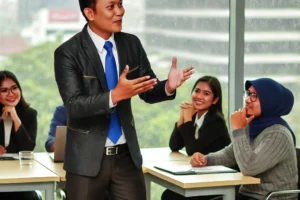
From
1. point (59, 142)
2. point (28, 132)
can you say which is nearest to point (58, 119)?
point (28, 132)

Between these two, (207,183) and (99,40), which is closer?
(99,40)

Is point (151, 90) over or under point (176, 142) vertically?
over

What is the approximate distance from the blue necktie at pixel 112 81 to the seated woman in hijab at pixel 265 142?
1.26 meters

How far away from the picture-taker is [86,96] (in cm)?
330

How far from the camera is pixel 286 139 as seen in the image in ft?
14.7

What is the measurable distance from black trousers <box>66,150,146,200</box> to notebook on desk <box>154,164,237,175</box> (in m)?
1.01

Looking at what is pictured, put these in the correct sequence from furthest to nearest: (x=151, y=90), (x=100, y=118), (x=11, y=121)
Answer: (x=11, y=121) → (x=151, y=90) → (x=100, y=118)

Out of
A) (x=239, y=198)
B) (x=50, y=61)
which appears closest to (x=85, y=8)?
(x=239, y=198)

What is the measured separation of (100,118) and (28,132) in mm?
2707

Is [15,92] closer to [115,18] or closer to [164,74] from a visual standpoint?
[164,74]

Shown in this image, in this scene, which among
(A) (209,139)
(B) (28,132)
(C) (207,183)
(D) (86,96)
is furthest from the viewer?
(B) (28,132)

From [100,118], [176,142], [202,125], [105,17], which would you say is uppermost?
[105,17]

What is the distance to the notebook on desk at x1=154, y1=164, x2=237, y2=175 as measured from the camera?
4.45 m

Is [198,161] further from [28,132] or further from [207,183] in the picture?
[28,132]
